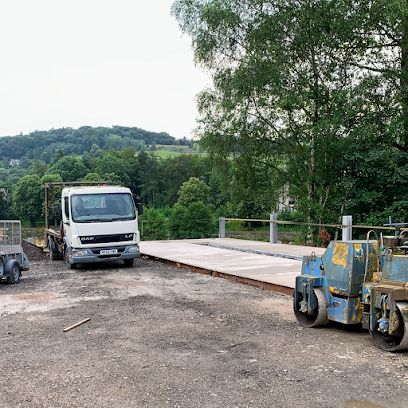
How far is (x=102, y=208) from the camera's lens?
1552 cm

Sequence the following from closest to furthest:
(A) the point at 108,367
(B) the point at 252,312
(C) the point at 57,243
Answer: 1. (A) the point at 108,367
2. (B) the point at 252,312
3. (C) the point at 57,243

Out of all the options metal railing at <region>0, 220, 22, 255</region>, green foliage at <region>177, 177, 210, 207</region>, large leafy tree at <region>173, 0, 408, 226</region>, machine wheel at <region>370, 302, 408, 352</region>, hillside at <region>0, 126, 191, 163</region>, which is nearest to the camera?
machine wheel at <region>370, 302, 408, 352</region>

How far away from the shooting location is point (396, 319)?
255 inches

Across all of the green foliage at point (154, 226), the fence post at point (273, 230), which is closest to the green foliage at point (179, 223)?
the green foliage at point (154, 226)

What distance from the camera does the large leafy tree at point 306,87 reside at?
70.7 ft

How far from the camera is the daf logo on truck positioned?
1503cm

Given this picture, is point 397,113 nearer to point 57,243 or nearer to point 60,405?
point 57,243

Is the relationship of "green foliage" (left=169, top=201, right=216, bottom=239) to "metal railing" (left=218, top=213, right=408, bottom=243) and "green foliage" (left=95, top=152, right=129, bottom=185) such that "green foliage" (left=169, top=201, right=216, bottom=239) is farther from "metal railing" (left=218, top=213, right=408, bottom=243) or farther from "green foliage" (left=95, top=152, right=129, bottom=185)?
"metal railing" (left=218, top=213, right=408, bottom=243)

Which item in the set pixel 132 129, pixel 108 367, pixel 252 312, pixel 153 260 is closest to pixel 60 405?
pixel 108 367

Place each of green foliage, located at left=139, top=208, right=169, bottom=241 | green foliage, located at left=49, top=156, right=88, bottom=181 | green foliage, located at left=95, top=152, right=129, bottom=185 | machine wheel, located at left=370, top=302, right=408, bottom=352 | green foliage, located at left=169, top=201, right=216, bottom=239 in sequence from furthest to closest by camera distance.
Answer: green foliage, located at left=49, top=156, right=88, bottom=181 < green foliage, located at left=95, top=152, right=129, bottom=185 < green foliage, located at left=139, top=208, right=169, bottom=241 < green foliage, located at left=169, top=201, right=216, bottom=239 < machine wheel, located at left=370, top=302, right=408, bottom=352

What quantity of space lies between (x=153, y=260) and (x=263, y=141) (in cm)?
949

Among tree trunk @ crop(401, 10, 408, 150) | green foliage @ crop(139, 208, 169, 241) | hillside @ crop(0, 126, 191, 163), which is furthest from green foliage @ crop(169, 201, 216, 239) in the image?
hillside @ crop(0, 126, 191, 163)

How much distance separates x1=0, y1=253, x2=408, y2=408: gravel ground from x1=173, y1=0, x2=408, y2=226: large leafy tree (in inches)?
510

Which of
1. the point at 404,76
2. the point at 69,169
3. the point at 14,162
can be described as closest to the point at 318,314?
the point at 404,76
